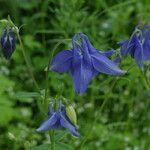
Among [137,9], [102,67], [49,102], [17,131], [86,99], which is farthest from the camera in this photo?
Result: [137,9]

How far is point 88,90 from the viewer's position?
441 cm

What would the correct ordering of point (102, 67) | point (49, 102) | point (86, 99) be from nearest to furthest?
point (102, 67) → point (49, 102) → point (86, 99)

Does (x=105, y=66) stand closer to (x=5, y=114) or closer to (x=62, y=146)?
(x=62, y=146)

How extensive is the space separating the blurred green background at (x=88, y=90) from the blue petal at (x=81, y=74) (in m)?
1.23

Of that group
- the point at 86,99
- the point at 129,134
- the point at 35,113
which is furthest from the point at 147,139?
the point at 35,113

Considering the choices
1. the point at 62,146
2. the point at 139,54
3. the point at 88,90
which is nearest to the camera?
the point at 139,54

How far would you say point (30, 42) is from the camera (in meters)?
4.58

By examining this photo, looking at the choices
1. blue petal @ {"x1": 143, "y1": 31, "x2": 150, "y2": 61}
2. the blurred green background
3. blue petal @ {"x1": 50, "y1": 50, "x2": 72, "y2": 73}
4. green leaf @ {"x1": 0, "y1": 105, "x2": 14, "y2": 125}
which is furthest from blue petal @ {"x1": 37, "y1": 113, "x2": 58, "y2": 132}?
green leaf @ {"x1": 0, "y1": 105, "x2": 14, "y2": 125}

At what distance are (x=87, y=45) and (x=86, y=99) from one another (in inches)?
86.2

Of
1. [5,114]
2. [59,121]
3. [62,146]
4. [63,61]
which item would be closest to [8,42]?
[63,61]

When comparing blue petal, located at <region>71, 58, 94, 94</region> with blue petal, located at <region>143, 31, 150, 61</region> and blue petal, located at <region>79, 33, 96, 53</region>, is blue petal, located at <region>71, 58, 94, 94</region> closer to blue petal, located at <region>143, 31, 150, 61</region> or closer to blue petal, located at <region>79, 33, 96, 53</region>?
blue petal, located at <region>79, 33, 96, 53</region>

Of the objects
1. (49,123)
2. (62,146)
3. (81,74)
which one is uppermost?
(81,74)

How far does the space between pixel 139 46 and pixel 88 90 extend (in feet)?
6.88

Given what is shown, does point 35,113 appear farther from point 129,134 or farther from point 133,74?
point 133,74
